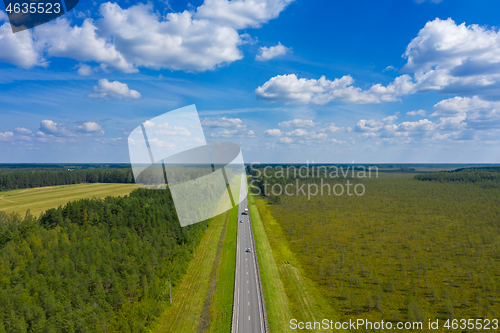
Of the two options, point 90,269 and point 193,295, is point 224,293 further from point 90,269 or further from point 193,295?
point 90,269

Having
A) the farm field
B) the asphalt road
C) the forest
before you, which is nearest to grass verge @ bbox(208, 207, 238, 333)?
the asphalt road

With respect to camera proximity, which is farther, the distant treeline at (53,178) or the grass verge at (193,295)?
the distant treeline at (53,178)

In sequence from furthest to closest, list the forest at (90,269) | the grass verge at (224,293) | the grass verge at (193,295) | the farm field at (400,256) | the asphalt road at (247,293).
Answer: the farm field at (400,256), the grass verge at (193,295), the grass verge at (224,293), the asphalt road at (247,293), the forest at (90,269)

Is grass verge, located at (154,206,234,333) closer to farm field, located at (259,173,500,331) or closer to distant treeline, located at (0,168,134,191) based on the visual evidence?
farm field, located at (259,173,500,331)

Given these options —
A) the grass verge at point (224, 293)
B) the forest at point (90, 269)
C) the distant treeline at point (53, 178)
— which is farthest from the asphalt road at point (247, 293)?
the distant treeline at point (53, 178)

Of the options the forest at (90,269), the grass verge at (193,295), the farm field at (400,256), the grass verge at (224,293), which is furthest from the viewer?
the farm field at (400,256)

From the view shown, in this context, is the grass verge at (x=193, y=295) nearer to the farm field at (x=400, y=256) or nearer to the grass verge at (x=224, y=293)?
the grass verge at (x=224, y=293)

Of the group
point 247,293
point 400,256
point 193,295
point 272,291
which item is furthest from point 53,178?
point 400,256
